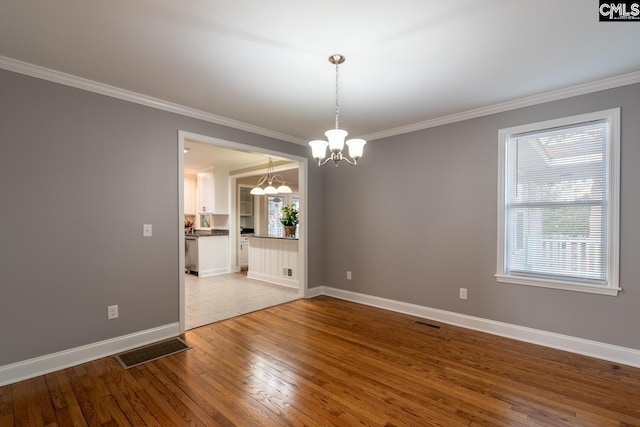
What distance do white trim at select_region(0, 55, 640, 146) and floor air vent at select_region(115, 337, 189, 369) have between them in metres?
2.49

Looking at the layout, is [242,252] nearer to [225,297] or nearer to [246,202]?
[246,202]

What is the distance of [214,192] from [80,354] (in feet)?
15.7

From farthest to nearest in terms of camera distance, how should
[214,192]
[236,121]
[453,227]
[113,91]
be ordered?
[214,192], [236,121], [453,227], [113,91]

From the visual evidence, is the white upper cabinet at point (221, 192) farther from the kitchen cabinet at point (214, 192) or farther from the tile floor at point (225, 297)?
the tile floor at point (225, 297)

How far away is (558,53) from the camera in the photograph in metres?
2.29

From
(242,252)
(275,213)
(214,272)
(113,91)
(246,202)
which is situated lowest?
(214,272)

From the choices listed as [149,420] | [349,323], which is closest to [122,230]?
[149,420]

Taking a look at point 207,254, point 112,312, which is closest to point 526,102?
point 112,312

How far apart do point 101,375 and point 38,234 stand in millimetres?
1296

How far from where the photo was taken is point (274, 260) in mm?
5895

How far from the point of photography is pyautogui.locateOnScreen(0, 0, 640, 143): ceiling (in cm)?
183

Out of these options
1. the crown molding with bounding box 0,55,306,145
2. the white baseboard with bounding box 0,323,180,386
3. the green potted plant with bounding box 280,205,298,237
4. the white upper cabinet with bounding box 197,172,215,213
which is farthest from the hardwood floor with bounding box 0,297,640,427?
the white upper cabinet with bounding box 197,172,215,213

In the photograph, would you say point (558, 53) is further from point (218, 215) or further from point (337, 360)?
point (218, 215)

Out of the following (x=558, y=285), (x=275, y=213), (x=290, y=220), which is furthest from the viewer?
(x=275, y=213)
